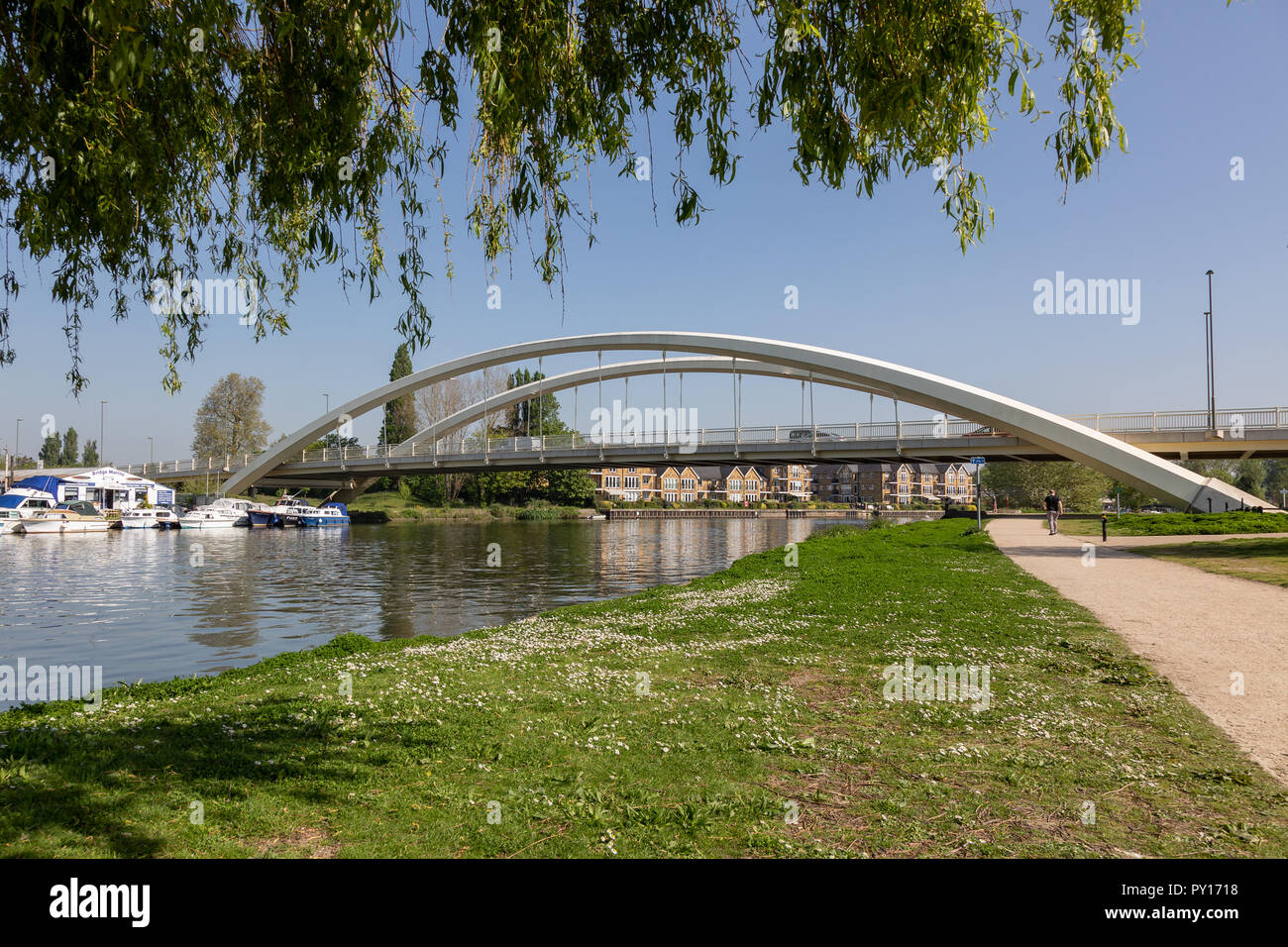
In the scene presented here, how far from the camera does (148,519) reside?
52125 mm

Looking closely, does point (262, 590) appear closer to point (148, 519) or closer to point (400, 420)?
point (148, 519)

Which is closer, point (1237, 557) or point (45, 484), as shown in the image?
point (1237, 557)

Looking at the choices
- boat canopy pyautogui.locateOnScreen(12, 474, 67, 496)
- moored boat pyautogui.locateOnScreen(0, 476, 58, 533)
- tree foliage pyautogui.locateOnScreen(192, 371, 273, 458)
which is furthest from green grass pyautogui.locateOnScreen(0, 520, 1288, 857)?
tree foliage pyautogui.locateOnScreen(192, 371, 273, 458)

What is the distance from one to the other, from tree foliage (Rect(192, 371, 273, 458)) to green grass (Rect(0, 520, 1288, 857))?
254 ft

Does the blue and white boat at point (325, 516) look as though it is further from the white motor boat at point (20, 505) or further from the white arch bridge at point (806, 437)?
the white motor boat at point (20, 505)

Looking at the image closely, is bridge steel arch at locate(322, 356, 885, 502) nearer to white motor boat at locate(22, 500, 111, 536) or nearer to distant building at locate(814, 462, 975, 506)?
white motor boat at locate(22, 500, 111, 536)

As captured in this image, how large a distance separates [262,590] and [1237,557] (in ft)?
77.9

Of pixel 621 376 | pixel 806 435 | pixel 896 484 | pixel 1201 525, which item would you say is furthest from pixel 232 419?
pixel 896 484

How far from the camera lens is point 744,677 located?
736cm

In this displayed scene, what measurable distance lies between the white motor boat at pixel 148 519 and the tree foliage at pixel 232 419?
24609mm

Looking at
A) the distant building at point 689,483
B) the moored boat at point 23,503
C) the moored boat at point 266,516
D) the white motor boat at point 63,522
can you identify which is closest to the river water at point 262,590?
the white motor boat at point 63,522

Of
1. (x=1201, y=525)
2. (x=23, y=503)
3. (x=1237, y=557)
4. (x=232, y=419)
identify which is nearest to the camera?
(x=1237, y=557)
